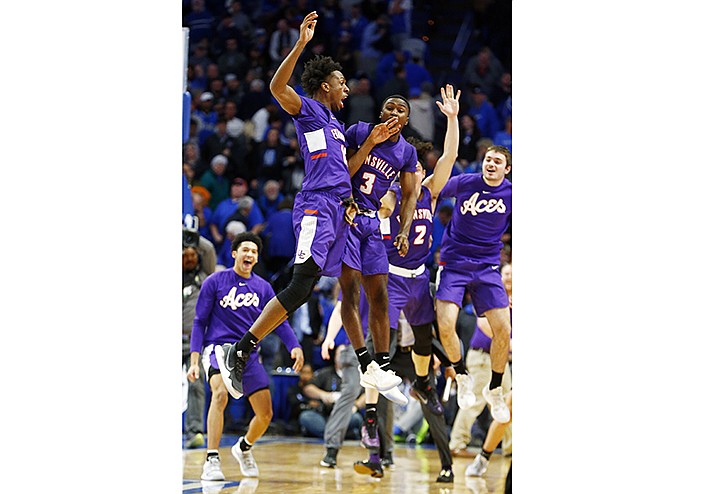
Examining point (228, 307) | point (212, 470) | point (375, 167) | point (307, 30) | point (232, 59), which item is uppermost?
point (232, 59)

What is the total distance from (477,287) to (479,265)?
15cm

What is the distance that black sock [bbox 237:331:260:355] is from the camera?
5.19 metres

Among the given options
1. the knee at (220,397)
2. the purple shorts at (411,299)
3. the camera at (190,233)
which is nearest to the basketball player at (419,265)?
the purple shorts at (411,299)

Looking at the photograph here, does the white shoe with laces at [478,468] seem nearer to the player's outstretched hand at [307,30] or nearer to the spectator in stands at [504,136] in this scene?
the spectator in stands at [504,136]

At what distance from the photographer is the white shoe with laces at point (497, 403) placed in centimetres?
603

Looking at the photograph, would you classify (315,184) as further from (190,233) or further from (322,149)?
(190,233)

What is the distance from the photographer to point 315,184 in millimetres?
5027

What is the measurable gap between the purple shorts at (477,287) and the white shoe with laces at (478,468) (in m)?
1.24

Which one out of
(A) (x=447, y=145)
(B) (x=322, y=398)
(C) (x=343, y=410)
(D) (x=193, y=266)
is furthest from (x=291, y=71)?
(B) (x=322, y=398)
